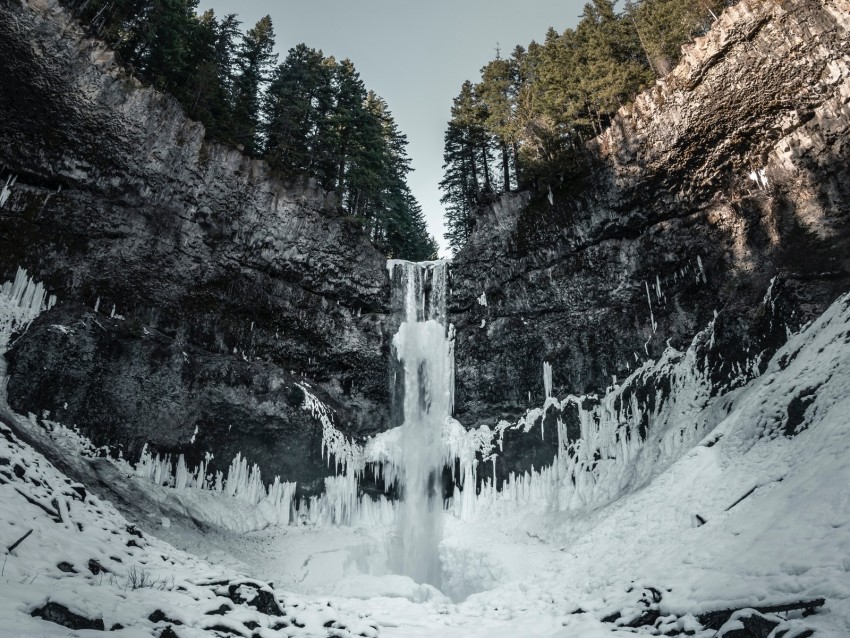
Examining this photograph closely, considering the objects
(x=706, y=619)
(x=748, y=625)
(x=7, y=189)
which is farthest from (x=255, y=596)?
(x=7, y=189)

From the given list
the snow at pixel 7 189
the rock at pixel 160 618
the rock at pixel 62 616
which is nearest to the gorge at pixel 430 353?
the snow at pixel 7 189

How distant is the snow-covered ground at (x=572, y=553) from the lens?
6.47 m

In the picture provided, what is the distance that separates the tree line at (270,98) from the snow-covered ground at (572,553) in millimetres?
15061

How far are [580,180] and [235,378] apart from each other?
54.8 feet

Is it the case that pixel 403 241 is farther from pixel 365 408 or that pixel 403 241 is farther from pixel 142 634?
pixel 142 634

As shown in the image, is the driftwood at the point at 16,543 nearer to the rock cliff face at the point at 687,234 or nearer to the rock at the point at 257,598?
the rock at the point at 257,598

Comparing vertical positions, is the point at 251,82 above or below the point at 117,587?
above

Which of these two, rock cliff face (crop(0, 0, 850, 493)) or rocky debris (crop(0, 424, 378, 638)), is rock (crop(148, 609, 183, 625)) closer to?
rocky debris (crop(0, 424, 378, 638))

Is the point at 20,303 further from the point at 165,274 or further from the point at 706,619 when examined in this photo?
the point at 706,619

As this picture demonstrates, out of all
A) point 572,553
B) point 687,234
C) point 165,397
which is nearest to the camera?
point 572,553

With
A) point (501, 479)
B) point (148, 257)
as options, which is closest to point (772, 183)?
point (501, 479)

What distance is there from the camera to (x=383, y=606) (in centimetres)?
1149

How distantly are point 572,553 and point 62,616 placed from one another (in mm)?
12648

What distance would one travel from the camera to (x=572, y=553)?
559 inches
